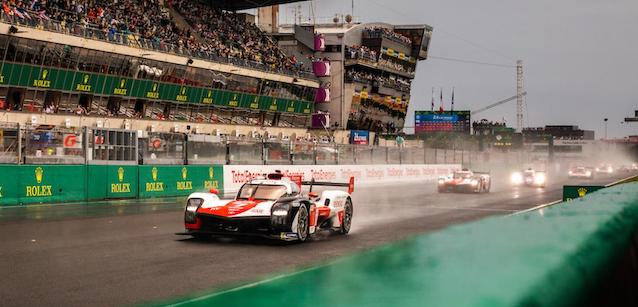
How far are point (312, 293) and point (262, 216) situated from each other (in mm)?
10678

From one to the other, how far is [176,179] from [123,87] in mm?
19761

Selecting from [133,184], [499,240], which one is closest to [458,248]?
[499,240]

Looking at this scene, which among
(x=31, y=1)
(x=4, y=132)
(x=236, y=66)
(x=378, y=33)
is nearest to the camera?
(x=4, y=132)

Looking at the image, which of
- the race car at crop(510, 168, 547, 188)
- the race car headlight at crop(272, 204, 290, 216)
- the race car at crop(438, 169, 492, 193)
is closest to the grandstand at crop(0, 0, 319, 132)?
the race car at crop(438, 169, 492, 193)

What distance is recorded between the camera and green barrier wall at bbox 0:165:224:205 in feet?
67.4

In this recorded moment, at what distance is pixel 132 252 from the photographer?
11383mm

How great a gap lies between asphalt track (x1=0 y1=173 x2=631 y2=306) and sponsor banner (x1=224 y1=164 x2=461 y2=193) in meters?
8.72

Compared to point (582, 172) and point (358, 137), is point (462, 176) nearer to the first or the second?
point (582, 172)

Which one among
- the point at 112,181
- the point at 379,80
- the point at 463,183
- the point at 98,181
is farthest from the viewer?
the point at 379,80

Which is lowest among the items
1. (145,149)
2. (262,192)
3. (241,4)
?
(262,192)

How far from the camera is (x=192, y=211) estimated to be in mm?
12766

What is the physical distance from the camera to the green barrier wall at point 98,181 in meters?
20.5

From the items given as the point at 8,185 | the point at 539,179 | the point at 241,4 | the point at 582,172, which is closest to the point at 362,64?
the point at 241,4

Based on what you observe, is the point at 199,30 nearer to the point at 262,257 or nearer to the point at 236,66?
the point at 236,66
